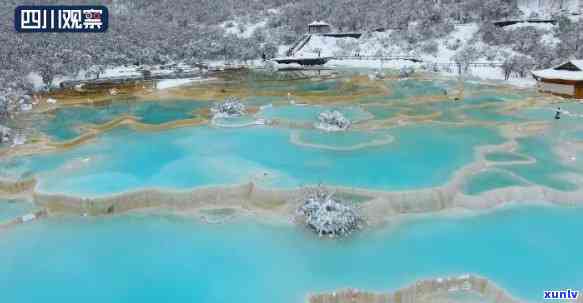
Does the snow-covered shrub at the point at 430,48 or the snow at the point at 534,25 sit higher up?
the snow at the point at 534,25

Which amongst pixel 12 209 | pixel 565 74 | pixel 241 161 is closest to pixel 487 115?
pixel 565 74

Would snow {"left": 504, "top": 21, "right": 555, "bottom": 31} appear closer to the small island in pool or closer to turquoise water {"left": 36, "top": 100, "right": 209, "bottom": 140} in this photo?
the small island in pool

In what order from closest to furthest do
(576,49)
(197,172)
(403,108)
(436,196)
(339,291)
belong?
(339,291) < (436,196) < (197,172) < (403,108) < (576,49)

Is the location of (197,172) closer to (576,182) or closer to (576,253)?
(576,253)

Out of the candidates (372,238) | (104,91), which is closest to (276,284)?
(372,238)

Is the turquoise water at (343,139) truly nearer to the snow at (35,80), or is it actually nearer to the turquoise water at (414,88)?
the turquoise water at (414,88)

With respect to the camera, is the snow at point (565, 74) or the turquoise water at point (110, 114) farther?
the snow at point (565, 74)

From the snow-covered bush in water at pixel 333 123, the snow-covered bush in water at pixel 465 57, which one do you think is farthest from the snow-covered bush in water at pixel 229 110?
the snow-covered bush in water at pixel 465 57
